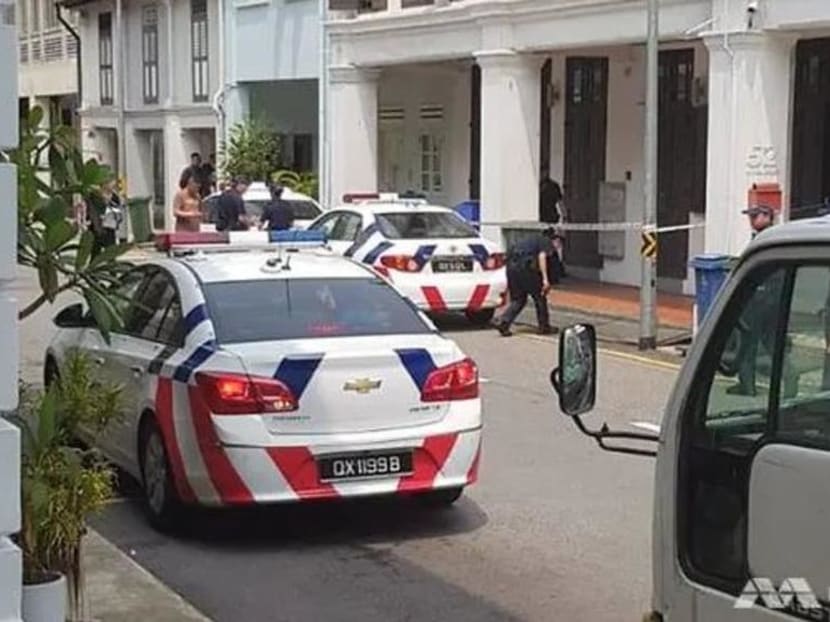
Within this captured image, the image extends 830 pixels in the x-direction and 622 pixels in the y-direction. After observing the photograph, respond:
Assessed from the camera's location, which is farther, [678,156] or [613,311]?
[678,156]

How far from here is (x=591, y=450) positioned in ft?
36.0

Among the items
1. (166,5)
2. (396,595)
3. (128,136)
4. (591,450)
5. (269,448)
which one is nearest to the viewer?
(396,595)

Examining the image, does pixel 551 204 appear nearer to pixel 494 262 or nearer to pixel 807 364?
pixel 494 262

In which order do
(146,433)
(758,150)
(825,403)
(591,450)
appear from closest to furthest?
(825,403) → (146,433) → (591,450) → (758,150)

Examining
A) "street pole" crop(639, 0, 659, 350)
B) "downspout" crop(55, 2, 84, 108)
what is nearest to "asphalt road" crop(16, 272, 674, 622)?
"street pole" crop(639, 0, 659, 350)

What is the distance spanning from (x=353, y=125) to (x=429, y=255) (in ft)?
27.7

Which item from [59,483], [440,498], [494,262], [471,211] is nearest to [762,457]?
[59,483]

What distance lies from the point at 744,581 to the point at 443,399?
491cm

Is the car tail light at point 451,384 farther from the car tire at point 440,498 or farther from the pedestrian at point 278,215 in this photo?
the pedestrian at point 278,215

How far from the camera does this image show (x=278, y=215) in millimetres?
22281

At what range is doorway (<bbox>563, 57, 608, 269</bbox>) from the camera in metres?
23.0

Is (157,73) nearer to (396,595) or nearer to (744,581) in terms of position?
(396,595)

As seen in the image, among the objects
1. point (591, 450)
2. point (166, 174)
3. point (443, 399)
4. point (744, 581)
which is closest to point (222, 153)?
point (166, 174)
